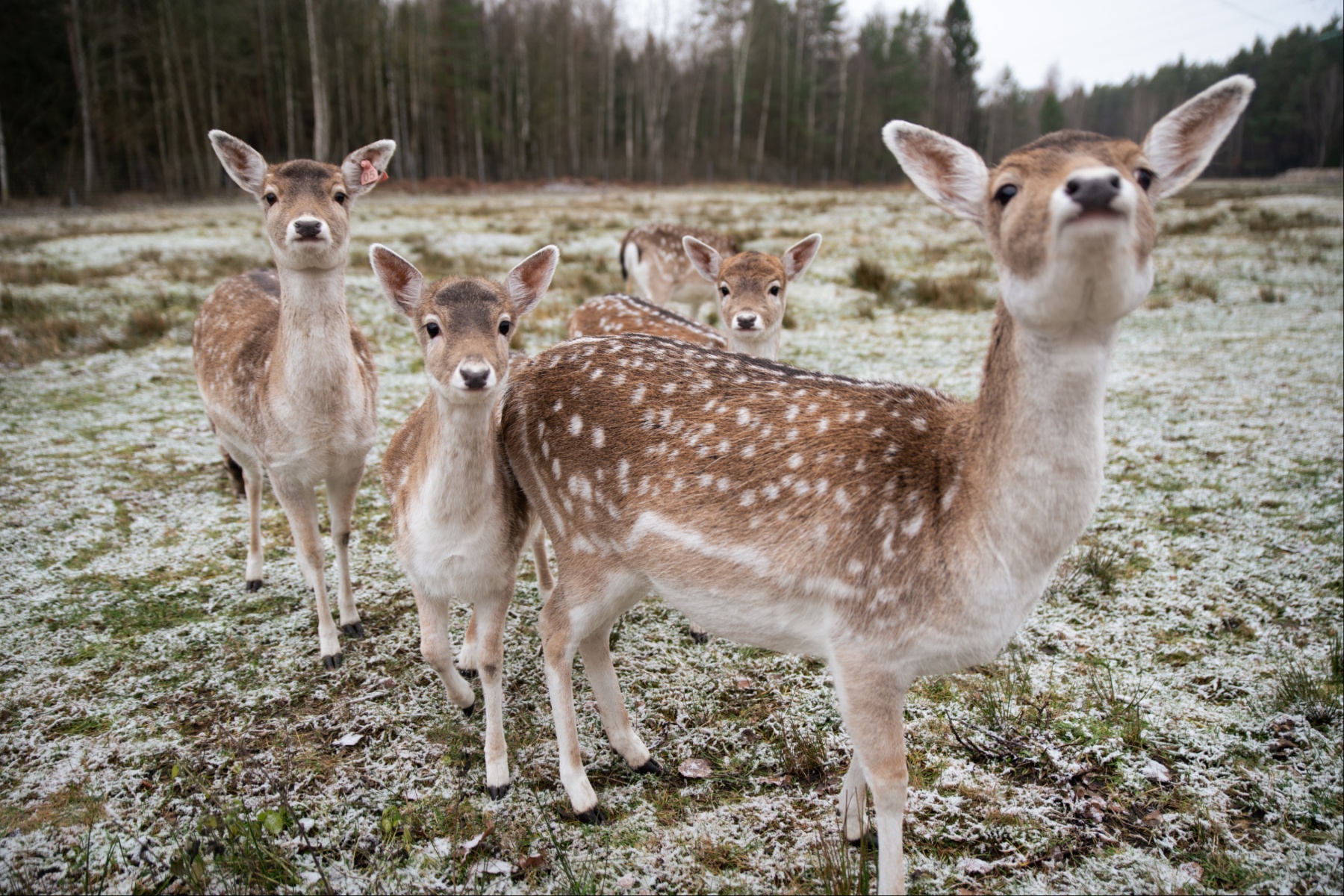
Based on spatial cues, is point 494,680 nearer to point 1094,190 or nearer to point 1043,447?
point 1043,447

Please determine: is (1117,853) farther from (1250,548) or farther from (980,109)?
(980,109)

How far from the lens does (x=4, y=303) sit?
895 centimetres

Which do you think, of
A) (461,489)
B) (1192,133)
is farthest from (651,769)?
(1192,133)

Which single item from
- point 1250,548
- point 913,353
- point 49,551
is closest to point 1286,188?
point 913,353

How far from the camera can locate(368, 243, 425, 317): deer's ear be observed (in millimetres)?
3072

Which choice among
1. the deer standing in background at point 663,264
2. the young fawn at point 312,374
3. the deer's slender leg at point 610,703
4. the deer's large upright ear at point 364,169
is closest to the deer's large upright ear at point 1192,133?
the deer's slender leg at point 610,703

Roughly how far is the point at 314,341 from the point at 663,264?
6.97 meters

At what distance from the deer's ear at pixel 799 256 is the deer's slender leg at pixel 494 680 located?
3681 millimetres

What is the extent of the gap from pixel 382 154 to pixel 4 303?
794 cm

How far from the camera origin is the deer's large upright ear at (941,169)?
224 cm

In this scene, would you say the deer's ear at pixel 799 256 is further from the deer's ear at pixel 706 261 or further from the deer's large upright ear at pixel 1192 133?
the deer's large upright ear at pixel 1192 133

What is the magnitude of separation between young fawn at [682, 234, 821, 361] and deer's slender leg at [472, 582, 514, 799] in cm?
281

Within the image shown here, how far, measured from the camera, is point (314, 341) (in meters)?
3.65

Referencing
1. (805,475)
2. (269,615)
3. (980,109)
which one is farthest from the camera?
(980,109)
